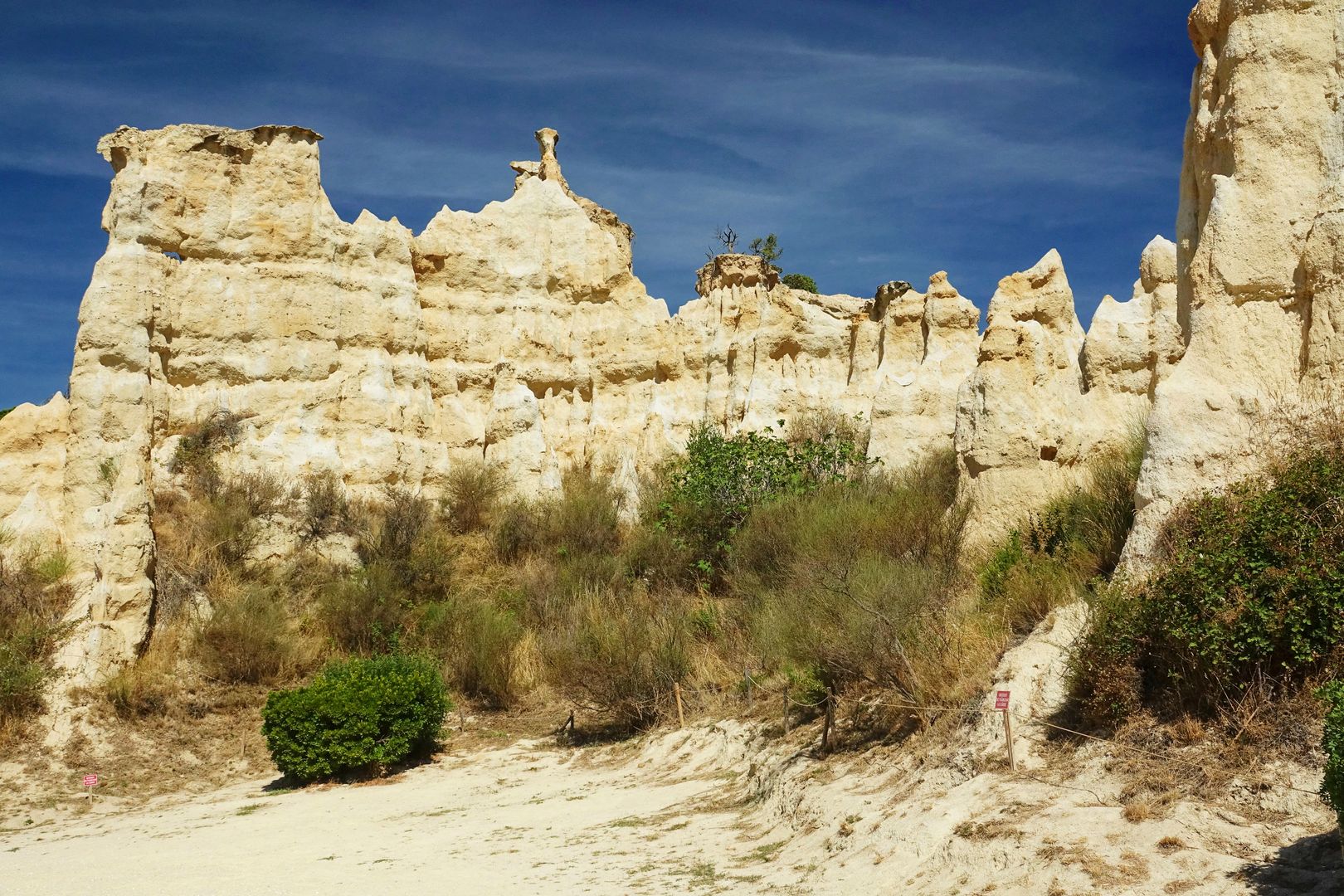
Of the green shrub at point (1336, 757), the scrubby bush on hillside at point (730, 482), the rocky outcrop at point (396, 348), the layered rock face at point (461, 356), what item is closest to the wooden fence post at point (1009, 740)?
the green shrub at point (1336, 757)

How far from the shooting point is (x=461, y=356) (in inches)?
1114

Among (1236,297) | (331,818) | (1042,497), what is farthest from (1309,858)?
(331,818)

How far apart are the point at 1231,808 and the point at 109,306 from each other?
21926mm

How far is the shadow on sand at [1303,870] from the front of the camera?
5.62m

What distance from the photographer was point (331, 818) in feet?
44.2

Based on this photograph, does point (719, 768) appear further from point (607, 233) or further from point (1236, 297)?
point (607, 233)

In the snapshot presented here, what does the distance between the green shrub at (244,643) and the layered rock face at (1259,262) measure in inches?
565

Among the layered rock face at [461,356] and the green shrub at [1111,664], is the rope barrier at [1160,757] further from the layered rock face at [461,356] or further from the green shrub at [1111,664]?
the layered rock face at [461,356]

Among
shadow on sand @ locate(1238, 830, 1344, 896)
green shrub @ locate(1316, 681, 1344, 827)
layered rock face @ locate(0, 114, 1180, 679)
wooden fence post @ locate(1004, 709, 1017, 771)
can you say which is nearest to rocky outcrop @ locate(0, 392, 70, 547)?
layered rock face @ locate(0, 114, 1180, 679)

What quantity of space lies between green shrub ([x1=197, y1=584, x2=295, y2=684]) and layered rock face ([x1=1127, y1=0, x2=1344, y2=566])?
565 inches

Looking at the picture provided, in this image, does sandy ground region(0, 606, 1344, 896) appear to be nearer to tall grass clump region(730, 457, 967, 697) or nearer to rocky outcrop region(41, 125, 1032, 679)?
tall grass clump region(730, 457, 967, 697)

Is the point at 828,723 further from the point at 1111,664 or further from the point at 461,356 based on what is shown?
the point at 461,356

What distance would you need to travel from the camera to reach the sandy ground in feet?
21.4

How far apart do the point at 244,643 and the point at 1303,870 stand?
1657cm
